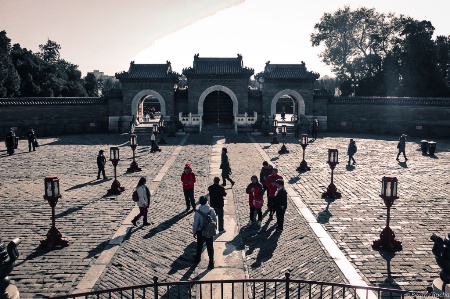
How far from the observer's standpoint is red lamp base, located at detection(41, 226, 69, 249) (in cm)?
870

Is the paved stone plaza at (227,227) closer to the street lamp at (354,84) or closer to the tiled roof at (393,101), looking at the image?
the tiled roof at (393,101)

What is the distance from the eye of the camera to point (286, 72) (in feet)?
114

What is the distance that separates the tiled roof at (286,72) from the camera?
112 feet

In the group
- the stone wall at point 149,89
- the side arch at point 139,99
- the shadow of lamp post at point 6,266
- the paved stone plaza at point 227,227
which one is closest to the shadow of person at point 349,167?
the paved stone plaza at point 227,227

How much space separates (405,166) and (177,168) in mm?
10358

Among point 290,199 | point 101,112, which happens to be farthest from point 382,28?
point 290,199

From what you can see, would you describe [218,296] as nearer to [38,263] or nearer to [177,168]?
[38,263]

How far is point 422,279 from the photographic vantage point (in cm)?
712

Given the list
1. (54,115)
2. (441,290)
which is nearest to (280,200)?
(441,290)

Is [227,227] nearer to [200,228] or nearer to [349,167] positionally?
[200,228]

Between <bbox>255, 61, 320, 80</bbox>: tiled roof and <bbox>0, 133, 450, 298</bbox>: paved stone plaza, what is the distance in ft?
52.5

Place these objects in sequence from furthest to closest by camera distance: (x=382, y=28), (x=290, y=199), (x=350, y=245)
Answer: (x=382, y=28) < (x=290, y=199) < (x=350, y=245)

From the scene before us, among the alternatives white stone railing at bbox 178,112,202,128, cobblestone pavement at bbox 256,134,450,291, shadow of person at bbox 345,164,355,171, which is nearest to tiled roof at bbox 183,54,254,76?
white stone railing at bbox 178,112,202,128

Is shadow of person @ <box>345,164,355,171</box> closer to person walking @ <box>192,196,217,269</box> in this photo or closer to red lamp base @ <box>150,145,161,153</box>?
red lamp base @ <box>150,145,161,153</box>
